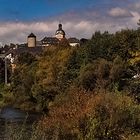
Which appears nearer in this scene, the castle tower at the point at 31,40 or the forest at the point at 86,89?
the forest at the point at 86,89

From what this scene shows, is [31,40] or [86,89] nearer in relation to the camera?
[86,89]

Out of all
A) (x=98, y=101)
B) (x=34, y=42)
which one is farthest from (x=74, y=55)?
(x=34, y=42)

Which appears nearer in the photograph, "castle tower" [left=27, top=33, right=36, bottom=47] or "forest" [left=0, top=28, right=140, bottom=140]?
"forest" [left=0, top=28, right=140, bottom=140]

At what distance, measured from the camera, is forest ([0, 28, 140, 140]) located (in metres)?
27.9

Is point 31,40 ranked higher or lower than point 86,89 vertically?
higher

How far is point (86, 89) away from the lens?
5441cm

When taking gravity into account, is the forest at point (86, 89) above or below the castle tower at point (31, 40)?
below

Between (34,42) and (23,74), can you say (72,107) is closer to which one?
(23,74)

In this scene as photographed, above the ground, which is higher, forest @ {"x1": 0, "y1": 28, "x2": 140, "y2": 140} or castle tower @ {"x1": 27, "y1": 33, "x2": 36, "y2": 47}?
castle tower @ {"x1": 27, "y1": 33, "x2": 36, "y2": 47}

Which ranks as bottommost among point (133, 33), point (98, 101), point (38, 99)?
point (38, 99)

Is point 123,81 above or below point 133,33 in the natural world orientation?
below

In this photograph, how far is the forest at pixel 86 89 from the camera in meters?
27.9

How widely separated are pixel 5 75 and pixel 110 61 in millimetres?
64367

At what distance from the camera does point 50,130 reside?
27078mm
